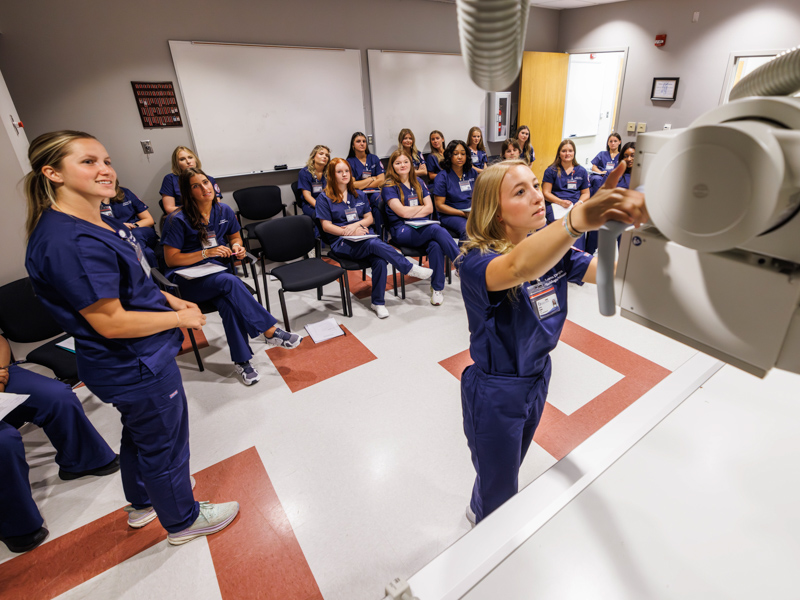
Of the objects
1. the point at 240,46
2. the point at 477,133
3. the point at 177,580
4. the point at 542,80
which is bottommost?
the point at 177,580

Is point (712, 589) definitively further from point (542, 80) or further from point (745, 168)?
point (542, 80)

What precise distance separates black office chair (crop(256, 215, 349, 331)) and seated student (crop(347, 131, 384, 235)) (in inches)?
59.4

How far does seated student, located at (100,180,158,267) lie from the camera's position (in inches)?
155

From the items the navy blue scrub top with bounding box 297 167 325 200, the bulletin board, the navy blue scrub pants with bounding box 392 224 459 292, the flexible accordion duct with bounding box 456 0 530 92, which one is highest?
the bulletin board

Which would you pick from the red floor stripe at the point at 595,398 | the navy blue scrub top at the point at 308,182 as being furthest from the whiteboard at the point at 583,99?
the red floor stripe at the point at 595,398

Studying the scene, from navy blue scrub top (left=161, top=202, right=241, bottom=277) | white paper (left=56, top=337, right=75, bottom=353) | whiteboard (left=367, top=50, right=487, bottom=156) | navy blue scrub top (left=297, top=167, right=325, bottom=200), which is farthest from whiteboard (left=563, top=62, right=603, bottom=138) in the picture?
white paper (left=56, top=337, right=75, bottom=353)

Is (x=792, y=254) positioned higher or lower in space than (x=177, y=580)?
higher

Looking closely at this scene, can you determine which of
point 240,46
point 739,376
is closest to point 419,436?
point 739,376

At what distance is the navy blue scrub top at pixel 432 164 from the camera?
18.4ft

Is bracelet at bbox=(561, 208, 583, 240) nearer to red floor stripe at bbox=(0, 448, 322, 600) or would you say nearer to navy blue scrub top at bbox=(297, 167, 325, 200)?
red floor stripe at bbox=(0, 448, 322, 600)

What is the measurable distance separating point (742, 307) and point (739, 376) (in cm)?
96

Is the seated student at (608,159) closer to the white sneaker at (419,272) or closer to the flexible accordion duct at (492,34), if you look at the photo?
the white sneaker at (419,272)

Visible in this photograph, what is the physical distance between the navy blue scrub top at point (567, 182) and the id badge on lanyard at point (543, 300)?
145 inches

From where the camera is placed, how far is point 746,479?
0.95 m
